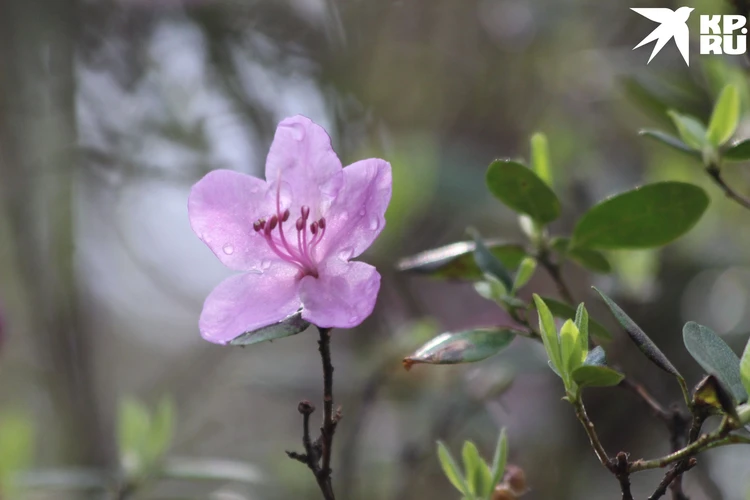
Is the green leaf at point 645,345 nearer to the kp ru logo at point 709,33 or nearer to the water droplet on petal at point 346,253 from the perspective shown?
the water droplet on petal at point 346,253

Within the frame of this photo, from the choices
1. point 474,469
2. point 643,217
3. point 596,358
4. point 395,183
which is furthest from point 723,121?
point 395,183

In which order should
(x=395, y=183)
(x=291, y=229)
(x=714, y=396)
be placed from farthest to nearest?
(x=395, y=183) < (x=291, y=229) < (x=714, y=396)

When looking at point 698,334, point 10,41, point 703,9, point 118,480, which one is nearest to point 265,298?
point 698,334

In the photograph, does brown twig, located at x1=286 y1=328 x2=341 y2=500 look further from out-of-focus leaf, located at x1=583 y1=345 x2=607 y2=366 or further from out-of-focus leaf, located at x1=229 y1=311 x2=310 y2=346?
out-of-focus leaf, located at x1=583 y1=345 x2=607 y2=366

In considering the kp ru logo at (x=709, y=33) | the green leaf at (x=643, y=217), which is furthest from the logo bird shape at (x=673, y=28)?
the green leaf at (x=643, y=217)

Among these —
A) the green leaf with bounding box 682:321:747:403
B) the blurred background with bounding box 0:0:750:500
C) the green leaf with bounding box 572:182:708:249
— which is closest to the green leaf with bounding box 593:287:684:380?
the green leaf with bounding box 682:321:747:403

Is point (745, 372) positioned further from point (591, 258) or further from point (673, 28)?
point (673, 28)
